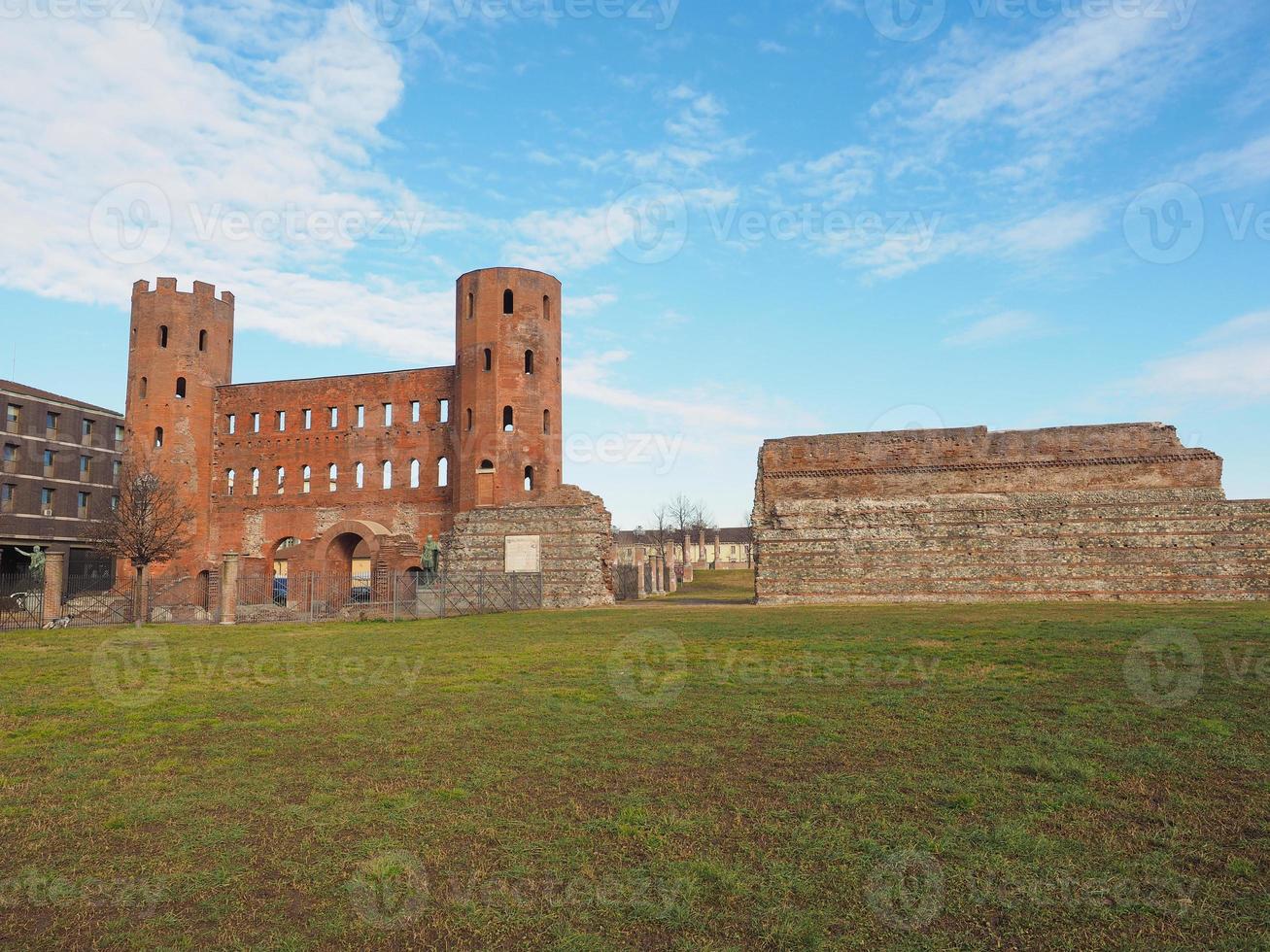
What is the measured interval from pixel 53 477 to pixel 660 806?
192 feet

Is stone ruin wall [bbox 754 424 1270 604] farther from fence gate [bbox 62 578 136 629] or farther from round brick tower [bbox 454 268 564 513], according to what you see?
fence gate [bbox 62 578 136 629]

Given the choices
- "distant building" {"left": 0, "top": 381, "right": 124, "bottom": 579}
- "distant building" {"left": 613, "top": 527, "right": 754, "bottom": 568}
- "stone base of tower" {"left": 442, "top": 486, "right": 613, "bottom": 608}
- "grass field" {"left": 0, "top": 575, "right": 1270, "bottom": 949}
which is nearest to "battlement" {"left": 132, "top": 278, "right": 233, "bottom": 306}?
"distant building" {"left": 0, "top": 381, "right": 124, "bottom": 579}

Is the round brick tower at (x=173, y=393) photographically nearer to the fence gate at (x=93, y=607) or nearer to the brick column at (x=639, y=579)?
the fence gate at (x=93, y=607)

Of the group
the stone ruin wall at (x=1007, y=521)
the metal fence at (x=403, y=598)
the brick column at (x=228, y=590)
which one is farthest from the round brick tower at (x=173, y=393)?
the stone ruin wall at (x=1007, y=521)

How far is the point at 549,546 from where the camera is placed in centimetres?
3238

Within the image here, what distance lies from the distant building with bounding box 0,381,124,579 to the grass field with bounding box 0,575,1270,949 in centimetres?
4656

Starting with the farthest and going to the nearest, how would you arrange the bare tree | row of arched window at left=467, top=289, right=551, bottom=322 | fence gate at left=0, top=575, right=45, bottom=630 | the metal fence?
row of arched window at left=467, top=289, right=551, bottom=322, the bare tree, the metal fence, fence gate at left=0, top=575, right=45, bottom=630

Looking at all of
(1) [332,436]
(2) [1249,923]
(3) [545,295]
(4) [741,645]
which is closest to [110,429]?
(1) [332,436]

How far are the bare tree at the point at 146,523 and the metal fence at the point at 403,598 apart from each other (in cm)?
613

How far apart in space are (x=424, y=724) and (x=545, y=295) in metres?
33.8

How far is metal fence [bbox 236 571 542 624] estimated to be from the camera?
28094mm

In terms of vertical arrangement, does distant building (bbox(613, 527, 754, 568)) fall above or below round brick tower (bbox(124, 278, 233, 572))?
below

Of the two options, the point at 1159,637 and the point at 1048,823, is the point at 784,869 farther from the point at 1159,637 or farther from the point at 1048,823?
the point at 1159,637

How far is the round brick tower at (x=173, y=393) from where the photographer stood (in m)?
45.7
